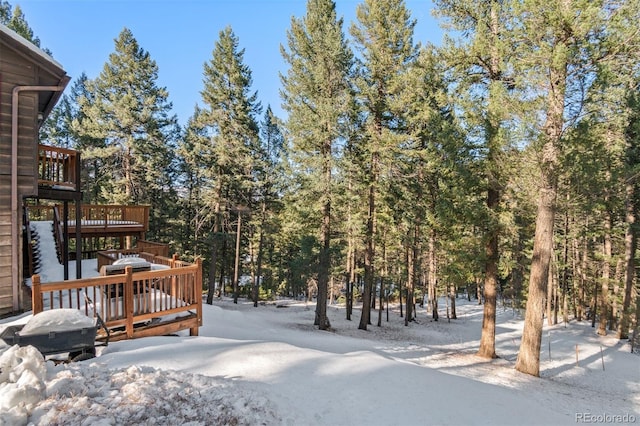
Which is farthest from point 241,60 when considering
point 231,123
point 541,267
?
point 541,267

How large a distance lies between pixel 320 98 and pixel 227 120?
7.82 meters

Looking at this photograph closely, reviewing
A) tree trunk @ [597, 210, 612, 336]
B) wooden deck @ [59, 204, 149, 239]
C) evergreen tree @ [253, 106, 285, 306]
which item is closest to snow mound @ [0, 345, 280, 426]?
wooden deck @ [59, 204, 149, 239]

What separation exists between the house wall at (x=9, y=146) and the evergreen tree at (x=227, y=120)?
11216 mm

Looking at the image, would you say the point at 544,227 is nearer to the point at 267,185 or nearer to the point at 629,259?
the point at 629,259

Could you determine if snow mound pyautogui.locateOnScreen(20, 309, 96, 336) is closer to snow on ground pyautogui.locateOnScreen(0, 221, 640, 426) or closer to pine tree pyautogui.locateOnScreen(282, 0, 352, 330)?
snow on ground pyautogui.locateOnScreen(0, 221, 640, 426)

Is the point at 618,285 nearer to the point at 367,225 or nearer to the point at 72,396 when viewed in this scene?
the point at 367,225

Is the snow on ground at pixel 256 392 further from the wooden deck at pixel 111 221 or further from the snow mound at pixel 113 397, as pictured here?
the wooden deck at pixel 111 221

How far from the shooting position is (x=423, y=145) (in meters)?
15.3

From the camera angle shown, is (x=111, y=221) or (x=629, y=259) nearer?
(x=111, y=221)

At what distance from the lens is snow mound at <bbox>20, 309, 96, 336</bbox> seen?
13.2 feet

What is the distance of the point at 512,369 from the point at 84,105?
26.5 metres

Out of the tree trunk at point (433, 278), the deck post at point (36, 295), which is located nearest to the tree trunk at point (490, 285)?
the tree trunk at point (433, 278)

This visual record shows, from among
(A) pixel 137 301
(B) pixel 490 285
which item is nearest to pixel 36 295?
(A) pixel 137 301

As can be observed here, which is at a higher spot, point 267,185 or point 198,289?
point 267,185
